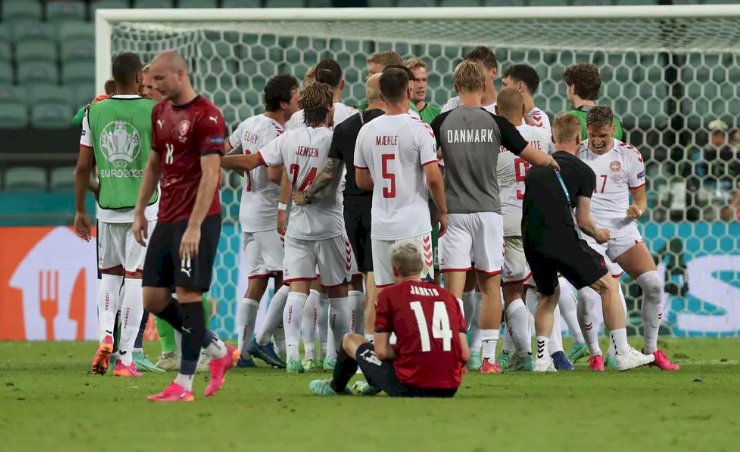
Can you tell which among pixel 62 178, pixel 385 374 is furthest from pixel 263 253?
pixel 62 178

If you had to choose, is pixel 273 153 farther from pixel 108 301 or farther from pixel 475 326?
pixel 475 326

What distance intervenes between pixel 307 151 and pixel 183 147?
251 centimetres

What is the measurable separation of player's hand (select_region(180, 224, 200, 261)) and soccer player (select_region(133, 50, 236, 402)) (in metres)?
0.06

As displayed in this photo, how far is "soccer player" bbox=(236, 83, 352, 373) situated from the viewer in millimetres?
9641

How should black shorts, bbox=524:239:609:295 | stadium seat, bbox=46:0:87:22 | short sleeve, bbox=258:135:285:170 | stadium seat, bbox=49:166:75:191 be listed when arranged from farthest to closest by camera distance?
1. stadium seat, bbox=46:0:87:22
2. stadium seat, bbox=49:166:75:191
3. short sleeve, bbox=258:135:285:170
4. black shorts, bbox=524:239:609:295

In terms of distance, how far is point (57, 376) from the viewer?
9273 millimetres

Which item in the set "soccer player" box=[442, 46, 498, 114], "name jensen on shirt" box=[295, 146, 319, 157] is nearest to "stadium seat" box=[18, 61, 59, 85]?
"soccer player" box=[442, 46, 498, 114]

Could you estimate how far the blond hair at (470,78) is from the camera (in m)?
9.23

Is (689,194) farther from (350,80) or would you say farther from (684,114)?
(350,80)

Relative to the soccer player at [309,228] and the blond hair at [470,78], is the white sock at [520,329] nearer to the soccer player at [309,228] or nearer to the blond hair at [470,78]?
the soccer player at [309,228]

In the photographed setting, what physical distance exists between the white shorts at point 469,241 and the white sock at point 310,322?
1137mm

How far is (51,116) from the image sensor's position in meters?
18.3

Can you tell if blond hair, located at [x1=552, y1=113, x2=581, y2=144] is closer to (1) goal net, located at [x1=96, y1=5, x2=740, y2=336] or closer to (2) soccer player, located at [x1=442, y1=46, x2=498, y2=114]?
(2) soccer player, located at [x1=442, y1=46, x2=498, y2=114]

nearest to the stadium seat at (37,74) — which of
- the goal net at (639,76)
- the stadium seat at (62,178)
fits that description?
the stadium seat at (62,178)
